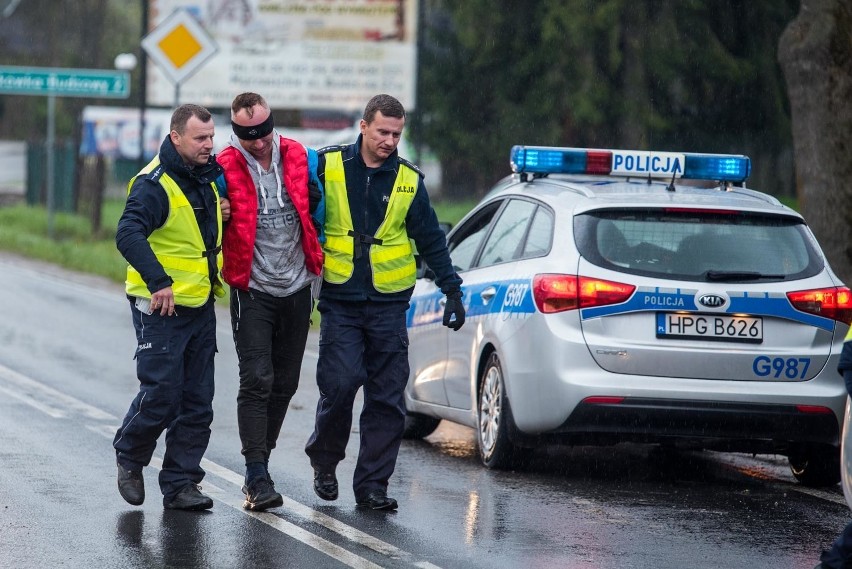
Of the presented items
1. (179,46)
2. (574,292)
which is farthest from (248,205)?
(179,46)

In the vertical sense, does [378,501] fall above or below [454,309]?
below

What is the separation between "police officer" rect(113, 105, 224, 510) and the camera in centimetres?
701

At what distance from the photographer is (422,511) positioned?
7367 millimetres

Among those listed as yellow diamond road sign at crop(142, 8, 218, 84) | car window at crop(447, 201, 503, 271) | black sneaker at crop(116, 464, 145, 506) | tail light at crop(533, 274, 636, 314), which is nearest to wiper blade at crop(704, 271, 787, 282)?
tail light at crop(533, 274, 636, 314)

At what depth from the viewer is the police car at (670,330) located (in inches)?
310

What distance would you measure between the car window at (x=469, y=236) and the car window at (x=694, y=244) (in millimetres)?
1249

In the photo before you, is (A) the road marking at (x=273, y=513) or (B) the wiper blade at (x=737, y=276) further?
(B) the wiper blade at (x=737, y=276)

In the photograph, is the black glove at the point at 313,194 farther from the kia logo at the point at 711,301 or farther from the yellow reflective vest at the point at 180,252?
the kia logo at the point at 711,301

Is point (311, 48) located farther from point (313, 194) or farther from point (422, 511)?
point (422, 511)

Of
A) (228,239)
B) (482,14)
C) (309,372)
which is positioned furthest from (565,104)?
(228,239)

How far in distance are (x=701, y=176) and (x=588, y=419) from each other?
1775 mm

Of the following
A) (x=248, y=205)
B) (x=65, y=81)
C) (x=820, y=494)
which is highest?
(x=65, y=81)

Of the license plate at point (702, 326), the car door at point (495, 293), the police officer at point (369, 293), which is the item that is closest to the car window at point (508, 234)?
the car door at point (495, 293)

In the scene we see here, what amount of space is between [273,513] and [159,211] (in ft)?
4.48
